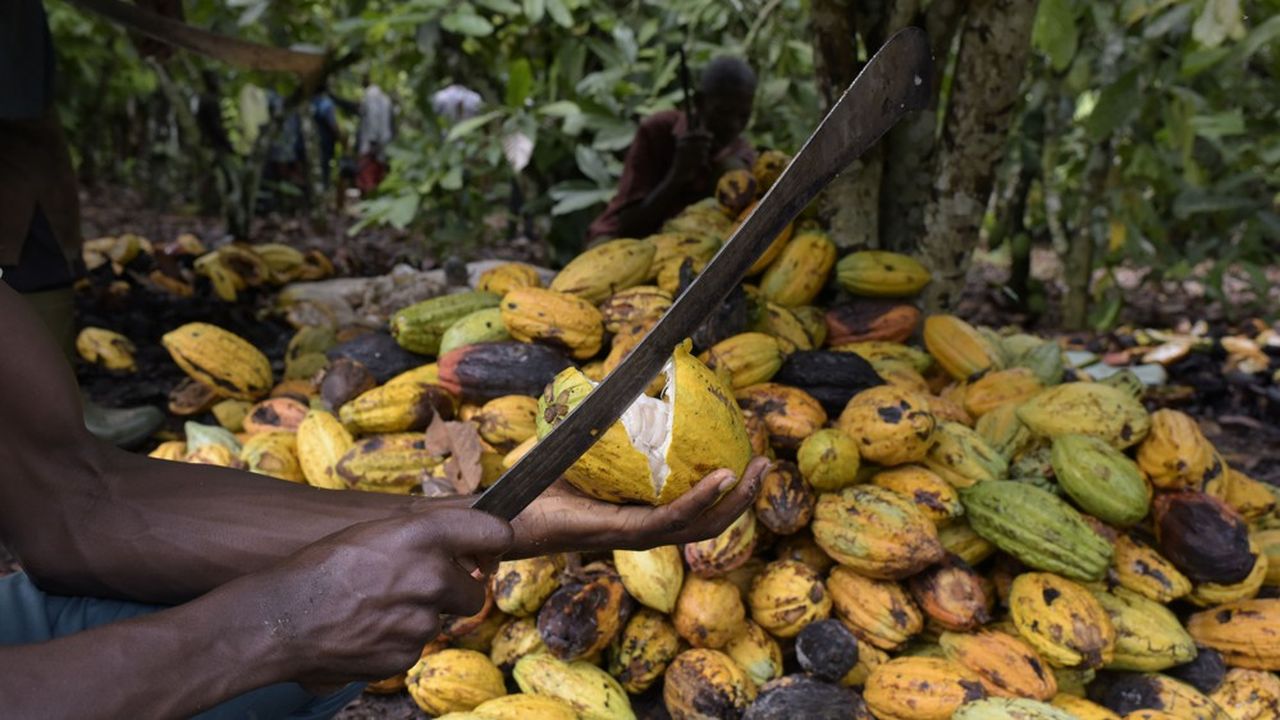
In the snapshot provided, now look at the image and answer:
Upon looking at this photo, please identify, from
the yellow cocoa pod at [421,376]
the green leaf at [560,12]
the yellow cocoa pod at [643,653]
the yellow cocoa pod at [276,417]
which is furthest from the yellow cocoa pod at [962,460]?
the green leaf at [560,12]

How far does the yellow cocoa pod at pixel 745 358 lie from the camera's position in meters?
2.07

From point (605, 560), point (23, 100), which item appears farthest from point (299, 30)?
point (605, 560)

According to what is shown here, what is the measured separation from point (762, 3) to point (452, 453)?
3304 millimetres

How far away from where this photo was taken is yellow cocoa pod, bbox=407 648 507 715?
5.55ft

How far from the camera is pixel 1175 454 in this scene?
6.44ft

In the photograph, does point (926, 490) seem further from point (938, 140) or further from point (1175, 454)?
point (938, 140)

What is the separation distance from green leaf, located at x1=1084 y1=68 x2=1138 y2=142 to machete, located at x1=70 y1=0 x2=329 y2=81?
316 centimetres

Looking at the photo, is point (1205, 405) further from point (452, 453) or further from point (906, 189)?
point (452, 453)

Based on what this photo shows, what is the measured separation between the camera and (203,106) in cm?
715

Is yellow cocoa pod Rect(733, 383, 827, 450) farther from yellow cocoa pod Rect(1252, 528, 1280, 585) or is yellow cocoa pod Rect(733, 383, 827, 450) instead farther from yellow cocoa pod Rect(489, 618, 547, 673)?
yellow cocoa pod Rect(1252, 528, 1280, 585)

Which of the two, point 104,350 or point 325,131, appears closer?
point 104,350

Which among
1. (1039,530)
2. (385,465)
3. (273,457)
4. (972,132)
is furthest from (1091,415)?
(273,457)

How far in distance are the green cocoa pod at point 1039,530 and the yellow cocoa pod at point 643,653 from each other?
715mm

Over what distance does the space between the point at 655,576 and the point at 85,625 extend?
1005mm
